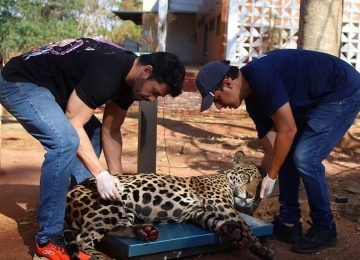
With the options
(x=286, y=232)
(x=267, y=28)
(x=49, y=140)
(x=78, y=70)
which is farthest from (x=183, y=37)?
(x=49, y=140)

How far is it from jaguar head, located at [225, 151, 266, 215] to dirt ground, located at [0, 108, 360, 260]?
404 millimetres

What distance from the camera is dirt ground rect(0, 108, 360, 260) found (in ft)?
15.2

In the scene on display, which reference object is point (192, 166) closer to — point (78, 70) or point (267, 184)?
point (267, 184)

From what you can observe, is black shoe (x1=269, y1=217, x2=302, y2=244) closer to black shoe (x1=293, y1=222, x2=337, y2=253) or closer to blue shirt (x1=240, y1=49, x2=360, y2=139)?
black shoe (x1=293, y1=222, x2=337, y2=253)

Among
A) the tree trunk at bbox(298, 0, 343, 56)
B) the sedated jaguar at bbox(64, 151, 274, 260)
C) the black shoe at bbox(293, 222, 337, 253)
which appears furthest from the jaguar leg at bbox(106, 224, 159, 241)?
the tree trunk at bbox(298, 0, 343, 56)

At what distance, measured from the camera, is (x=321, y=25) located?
326 inches

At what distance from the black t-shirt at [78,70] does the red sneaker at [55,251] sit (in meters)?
0.96

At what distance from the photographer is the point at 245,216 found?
4.78m

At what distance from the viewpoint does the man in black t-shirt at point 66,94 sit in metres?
3.83

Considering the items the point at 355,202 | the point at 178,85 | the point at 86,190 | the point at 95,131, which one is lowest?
the point at 355,202

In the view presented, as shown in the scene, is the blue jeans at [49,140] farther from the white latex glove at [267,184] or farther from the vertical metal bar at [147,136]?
the vertical metal bar at [147,136]

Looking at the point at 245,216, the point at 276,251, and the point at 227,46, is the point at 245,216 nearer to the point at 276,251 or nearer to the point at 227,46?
the point at 276,251

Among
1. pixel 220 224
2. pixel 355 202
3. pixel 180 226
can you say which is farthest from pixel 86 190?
pixel 355 202

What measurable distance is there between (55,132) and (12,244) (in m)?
1.27
